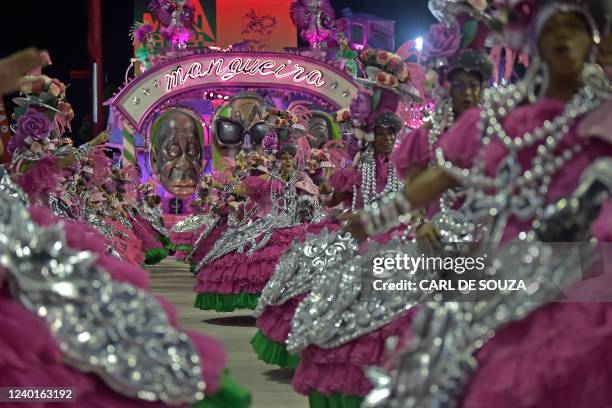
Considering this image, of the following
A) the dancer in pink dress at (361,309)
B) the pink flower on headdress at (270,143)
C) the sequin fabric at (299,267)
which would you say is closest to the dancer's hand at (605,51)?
the dancer in pink dress at (361,309)

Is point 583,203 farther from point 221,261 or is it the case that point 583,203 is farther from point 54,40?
point 54,40

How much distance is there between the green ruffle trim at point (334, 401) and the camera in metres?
4.77

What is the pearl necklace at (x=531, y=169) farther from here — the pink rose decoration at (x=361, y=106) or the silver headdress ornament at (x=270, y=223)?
the silver headdress ornament at (x=270, y=223)

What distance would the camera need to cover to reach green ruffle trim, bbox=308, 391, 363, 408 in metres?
4.77

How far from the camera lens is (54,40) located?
84.6 ft

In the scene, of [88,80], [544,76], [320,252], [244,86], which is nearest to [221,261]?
[320,252]

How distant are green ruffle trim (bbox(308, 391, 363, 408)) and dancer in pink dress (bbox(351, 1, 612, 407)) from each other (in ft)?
6.80

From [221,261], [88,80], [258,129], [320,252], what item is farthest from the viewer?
[88,80]

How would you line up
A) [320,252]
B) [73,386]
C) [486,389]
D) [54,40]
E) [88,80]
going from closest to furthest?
[486,389] < [73,386] < [320,252] < [54,40] < [88,80]

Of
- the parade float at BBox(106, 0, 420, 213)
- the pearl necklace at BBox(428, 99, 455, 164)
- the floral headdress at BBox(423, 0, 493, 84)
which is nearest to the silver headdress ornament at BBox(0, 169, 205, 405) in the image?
the pearl necklace at BBox(428, 99, 455, 164)

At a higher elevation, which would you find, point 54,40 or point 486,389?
point 486,389

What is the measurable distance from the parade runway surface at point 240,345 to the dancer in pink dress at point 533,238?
114 centimetres

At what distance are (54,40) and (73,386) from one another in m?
24.3

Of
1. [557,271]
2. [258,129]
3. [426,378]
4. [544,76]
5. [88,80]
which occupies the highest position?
[544,76]
